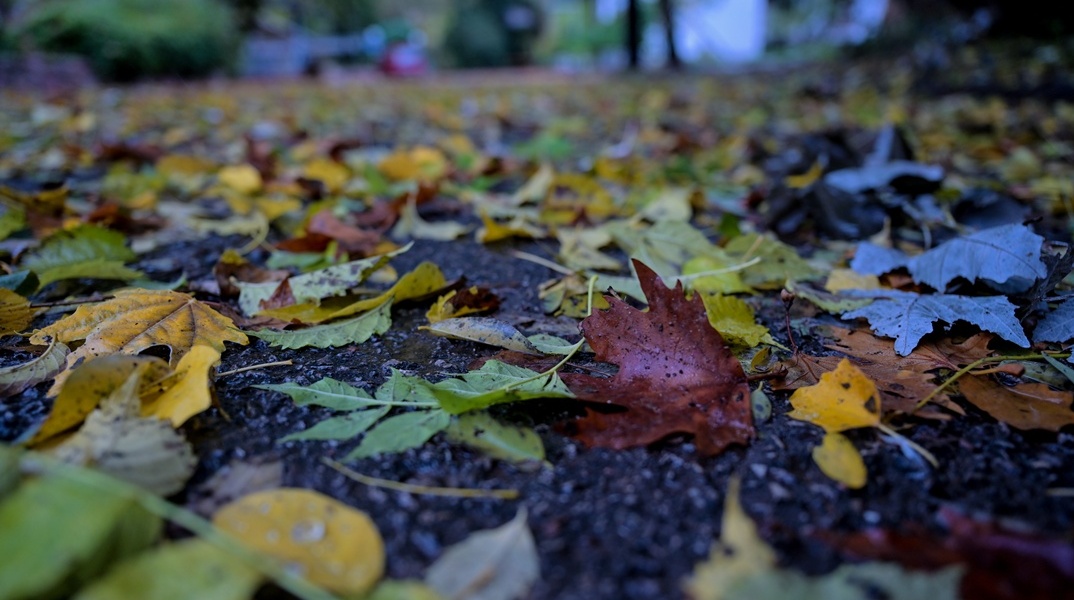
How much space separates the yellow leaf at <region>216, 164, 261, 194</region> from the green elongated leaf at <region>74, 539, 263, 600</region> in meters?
1.73

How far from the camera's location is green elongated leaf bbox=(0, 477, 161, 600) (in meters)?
0.48

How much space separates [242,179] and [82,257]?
2.82 feet

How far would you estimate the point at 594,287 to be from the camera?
123 centimetres

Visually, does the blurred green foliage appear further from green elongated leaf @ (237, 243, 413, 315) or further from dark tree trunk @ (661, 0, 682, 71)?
green elongated leaf @ (237, 243, 413, 315)

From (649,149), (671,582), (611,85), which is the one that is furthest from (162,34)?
(671,582)

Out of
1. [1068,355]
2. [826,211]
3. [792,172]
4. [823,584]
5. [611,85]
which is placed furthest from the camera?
[611,85]

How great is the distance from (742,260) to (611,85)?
6987 mm

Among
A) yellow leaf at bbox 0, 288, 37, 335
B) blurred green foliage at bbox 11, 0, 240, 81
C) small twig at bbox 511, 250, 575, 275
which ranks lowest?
small twig at bbox 511, 250, 575, 275

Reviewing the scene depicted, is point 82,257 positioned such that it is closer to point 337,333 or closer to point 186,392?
point 337,333

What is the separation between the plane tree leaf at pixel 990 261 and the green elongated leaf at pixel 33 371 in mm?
1391

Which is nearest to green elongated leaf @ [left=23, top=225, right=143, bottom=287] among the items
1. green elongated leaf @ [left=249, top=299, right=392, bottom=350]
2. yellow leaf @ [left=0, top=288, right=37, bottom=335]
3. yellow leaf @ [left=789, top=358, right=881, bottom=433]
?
yellow leaf @ [left=0, top=288, right=37, bottom=335]

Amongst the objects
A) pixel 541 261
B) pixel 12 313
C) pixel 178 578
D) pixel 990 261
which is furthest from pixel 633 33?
pixel 178 578

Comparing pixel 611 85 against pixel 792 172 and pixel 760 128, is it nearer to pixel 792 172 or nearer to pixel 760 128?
pixel 760 128

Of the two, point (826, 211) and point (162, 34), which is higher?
point (162, 34)
